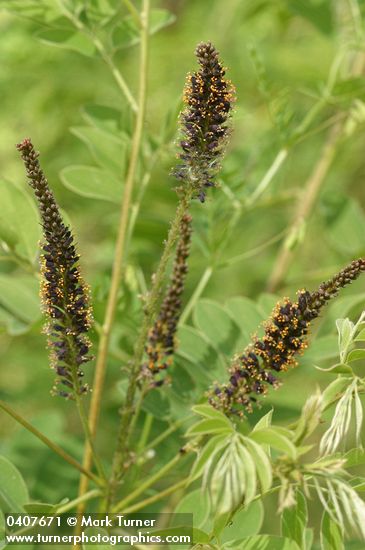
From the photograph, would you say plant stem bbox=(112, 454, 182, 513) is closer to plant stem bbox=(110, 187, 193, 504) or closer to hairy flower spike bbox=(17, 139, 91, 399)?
plant stem bbox=(110, 187, 193, 504)


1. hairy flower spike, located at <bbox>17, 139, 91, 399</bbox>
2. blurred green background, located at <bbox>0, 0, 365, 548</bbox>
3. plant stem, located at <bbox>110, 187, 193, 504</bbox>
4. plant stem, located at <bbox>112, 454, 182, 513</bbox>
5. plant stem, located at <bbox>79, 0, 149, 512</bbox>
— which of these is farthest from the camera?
blurred green background, located at <bbox>0, 0, 365, 548</bbox>

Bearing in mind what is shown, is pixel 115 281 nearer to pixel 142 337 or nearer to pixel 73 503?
pixel 142 337

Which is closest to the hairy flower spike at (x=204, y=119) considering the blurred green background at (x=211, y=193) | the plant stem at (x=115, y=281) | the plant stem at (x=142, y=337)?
the plant stem at (x=142, y=337)

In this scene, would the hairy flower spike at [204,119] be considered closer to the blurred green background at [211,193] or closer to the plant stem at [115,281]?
the plant stem at [115,281]

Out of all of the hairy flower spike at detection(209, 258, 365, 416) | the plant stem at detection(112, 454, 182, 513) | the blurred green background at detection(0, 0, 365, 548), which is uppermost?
the blurred green background at detection(0, 0, 365, 548)

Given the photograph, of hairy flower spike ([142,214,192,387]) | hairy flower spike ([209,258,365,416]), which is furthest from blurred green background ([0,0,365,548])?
hairy flower spike ([209,258,365,416])

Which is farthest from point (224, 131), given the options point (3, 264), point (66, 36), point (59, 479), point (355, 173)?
point (355, 173)
